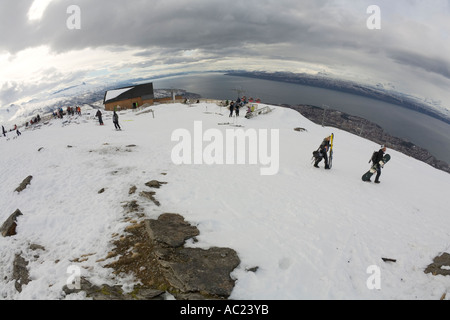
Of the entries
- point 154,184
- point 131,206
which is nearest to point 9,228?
point 131,206

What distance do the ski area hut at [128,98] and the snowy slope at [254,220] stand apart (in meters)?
43.6

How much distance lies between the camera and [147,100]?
58594 mm

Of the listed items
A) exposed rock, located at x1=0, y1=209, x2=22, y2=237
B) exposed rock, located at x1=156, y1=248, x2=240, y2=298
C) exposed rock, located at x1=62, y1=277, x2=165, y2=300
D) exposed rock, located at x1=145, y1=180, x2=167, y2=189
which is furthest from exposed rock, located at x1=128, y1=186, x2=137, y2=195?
exposed rock, located at x1=62, y1=277, x2=165, y2=300

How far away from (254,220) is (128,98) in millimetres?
58102

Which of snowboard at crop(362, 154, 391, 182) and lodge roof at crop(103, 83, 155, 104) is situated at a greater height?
lodge roof at crop(103, 83, 155, 104)

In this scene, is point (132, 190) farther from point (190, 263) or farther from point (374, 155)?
point (374, 155)

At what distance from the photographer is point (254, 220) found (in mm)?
8203

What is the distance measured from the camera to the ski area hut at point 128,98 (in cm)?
5512

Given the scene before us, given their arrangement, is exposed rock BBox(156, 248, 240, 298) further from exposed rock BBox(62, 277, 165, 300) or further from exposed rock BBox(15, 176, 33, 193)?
exposed rock BBox(15, 176, 33, 193)

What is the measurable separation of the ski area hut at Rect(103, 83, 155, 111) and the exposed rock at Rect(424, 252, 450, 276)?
189 feet

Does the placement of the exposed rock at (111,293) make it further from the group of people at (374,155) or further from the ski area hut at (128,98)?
the ski area hut at (128,98)

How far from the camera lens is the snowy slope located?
5.48 meters
